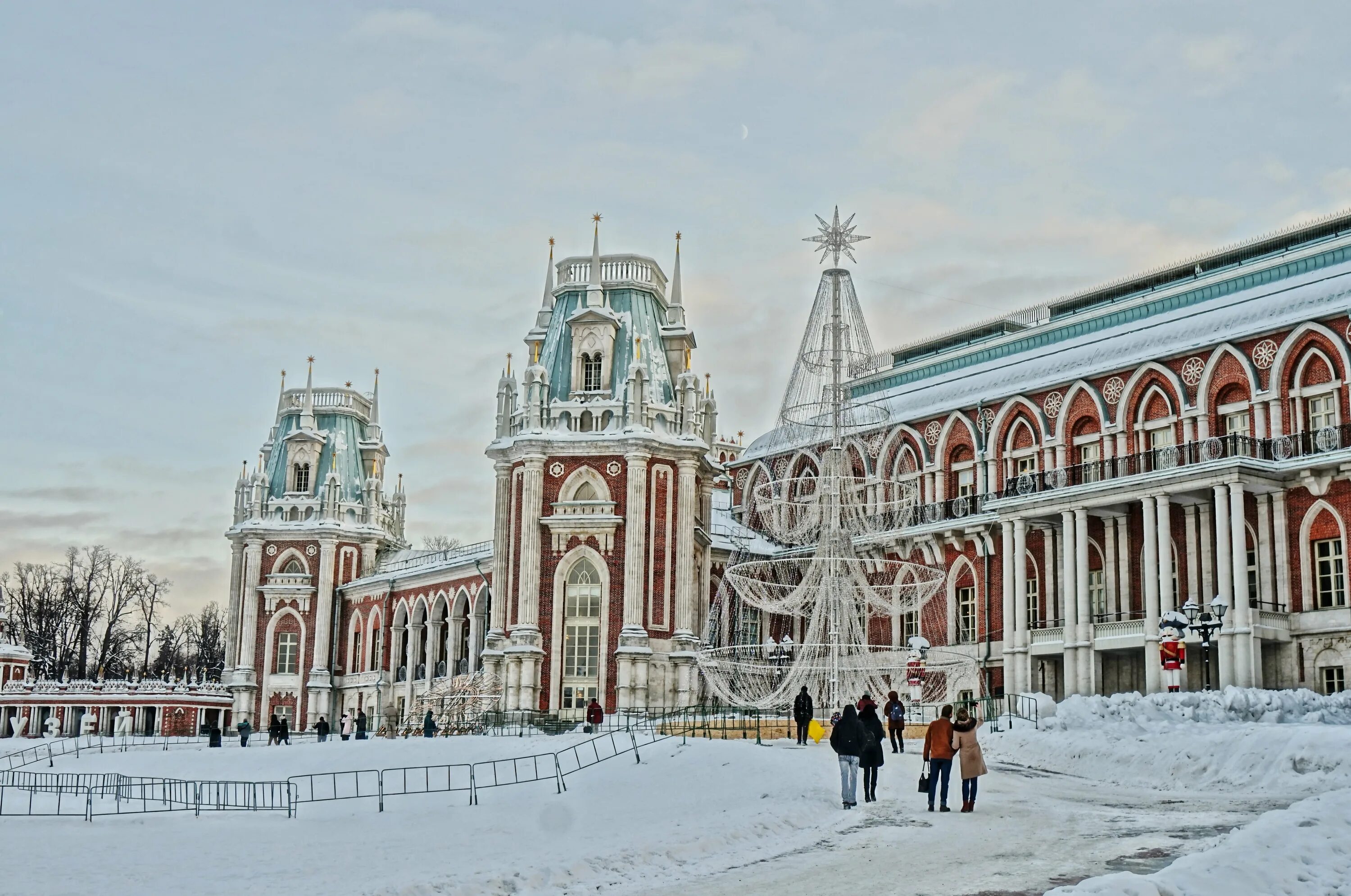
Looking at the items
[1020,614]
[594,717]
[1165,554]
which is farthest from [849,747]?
[1020,614]

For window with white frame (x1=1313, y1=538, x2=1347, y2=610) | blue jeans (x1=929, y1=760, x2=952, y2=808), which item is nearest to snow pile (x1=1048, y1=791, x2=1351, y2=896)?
blue jeans (x1=929, y1=760, x2=952, y2=808)

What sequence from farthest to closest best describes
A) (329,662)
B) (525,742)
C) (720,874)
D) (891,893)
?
(329,662) < (525,742) < (720,874) < (891,893)

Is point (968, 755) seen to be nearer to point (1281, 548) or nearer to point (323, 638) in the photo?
point (1281, 548)

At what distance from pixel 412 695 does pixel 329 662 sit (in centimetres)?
668

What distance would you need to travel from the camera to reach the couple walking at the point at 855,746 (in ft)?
70.2

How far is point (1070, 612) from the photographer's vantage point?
4472cm

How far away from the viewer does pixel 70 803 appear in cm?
3312

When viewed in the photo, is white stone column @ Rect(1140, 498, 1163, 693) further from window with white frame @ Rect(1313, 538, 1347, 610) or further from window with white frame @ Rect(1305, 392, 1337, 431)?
window with white frame @ Rect(1305, 392, 1337, 431)

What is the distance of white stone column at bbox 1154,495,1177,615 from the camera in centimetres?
4169

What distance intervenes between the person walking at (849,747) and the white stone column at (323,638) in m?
52.2

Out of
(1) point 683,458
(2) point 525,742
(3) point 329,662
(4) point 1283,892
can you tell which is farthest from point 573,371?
(4) point 1283,892

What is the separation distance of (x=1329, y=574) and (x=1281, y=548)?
4.53ft

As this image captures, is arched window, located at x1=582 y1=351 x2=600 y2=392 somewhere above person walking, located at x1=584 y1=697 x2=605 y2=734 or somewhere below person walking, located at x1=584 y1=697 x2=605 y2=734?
above

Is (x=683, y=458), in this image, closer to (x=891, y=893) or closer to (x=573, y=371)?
(x=573, y=371)
